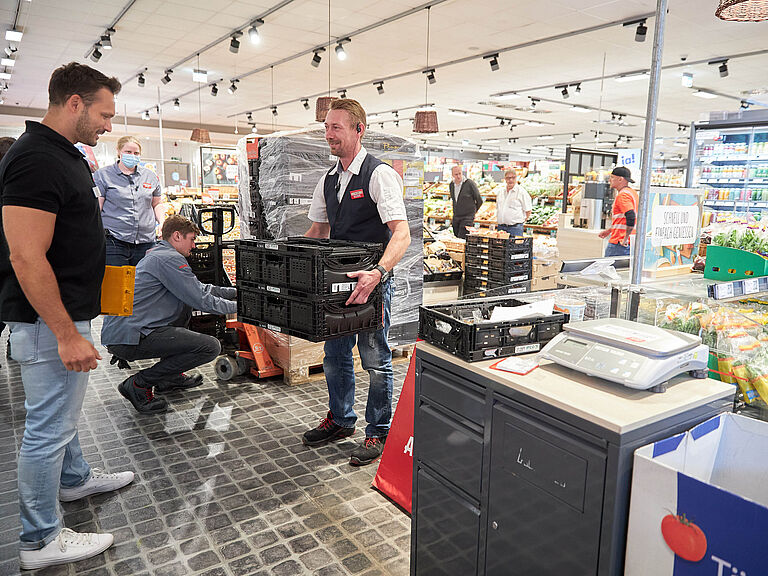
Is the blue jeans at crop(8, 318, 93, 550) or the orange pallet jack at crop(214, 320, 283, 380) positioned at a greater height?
the blue jeans at crop(8, 318, 93, 550)

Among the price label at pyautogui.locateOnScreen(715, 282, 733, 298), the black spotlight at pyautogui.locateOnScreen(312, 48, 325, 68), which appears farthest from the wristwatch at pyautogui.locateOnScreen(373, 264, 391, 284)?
the black spotlight at pyautogui.locateOnScreen(312, 48, 325, 68)

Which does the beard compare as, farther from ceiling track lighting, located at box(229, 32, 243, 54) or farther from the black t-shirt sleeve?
ceiling track lighting, located at box(229, 32, 243, 54)

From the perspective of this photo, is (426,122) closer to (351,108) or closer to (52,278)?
(351,108)

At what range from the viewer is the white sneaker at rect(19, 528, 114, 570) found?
84.8 inches

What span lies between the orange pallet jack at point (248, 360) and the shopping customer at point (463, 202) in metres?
5.34

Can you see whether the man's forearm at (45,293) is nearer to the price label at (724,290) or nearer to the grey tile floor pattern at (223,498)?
the grey tile floor pattern at (223,498)

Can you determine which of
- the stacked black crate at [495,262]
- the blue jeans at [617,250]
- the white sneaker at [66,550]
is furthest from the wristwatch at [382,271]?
the blue jeans at [617,250]

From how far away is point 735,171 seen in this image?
6230 millimetres

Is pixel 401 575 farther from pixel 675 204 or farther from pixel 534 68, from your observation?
pixel 534 68

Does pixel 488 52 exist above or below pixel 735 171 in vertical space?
above

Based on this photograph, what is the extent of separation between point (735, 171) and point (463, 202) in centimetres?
400

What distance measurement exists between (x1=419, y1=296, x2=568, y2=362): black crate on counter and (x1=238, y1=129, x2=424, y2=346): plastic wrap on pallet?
248cm

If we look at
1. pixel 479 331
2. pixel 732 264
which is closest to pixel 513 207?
pixel 732 264

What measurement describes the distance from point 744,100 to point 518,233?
762 cm
